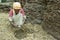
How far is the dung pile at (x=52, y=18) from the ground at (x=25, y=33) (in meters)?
0.14

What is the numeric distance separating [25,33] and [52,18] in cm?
75

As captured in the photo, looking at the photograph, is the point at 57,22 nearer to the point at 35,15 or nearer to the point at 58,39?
the point at 58,39

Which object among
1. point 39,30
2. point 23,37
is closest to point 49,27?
point 39,30

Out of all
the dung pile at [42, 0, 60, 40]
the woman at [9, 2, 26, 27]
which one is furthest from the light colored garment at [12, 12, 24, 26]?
the dung pile at [42, 0, 60, 40]

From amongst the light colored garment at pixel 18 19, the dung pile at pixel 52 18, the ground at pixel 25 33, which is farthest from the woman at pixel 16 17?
the dung pile at pixel 52 18

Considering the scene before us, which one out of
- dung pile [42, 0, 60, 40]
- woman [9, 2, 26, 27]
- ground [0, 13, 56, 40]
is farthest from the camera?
woman [9, 2, 26, 27]

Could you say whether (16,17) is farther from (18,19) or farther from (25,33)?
(25,33)

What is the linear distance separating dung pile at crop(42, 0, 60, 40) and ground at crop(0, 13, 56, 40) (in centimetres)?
14

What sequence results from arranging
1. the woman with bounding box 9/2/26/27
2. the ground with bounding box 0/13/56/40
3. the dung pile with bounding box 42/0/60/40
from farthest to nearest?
the woman with bounding box 9/2/26/27
the ground with bounding box 0/13/56/40
the dung pile with bounding box 42/0/60/40

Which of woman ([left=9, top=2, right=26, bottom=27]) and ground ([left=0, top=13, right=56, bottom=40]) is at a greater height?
woman ([left=9, top=2, right=26, bottom=27])

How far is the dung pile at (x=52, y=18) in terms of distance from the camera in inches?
188

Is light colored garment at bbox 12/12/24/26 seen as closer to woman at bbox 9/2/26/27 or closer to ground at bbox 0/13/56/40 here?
woman at bbox 9/2/26/27

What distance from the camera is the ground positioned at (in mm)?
4898

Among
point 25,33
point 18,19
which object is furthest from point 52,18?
point 18,19
